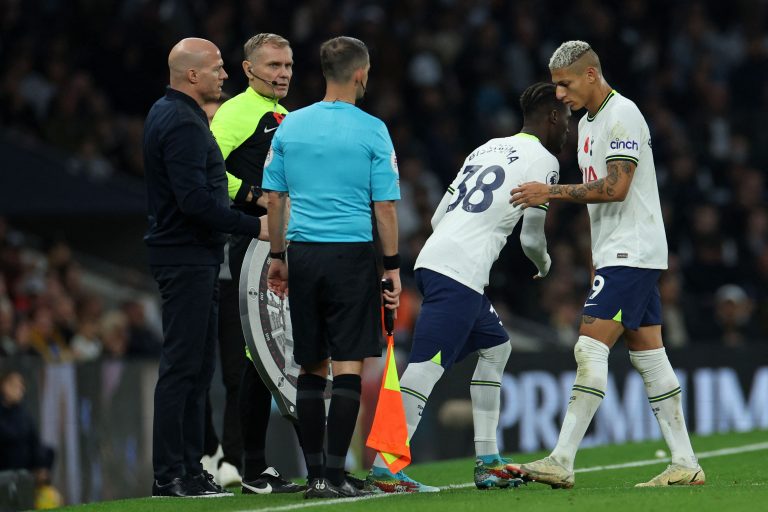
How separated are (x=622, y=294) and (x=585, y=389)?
0.51 metres

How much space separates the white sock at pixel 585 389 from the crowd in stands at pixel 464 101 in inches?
255

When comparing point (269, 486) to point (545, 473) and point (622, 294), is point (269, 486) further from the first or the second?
point (622, 294)

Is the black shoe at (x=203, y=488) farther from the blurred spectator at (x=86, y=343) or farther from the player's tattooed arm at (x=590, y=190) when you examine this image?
the blurred spectator at (x=86, y=343)

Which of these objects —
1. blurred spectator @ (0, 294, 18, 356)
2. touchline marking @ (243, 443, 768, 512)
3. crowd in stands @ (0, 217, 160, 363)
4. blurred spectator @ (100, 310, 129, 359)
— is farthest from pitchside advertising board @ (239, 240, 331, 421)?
blurred spectator @ (100, 310, 129, 359)

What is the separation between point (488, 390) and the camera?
7.85m

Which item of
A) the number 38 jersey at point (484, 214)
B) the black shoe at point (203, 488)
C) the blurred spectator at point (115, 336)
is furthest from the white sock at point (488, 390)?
the blurred spectator at point (115, 336)

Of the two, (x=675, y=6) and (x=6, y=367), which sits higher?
(x=675, y=6)

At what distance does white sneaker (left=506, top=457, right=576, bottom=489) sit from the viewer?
7090 millimetres

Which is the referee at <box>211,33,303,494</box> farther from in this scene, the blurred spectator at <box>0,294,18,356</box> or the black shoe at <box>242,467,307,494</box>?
the blurred spectator at <box>0,294,18,356</box>

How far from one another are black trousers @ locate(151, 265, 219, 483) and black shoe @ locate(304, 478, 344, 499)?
81 centimetres

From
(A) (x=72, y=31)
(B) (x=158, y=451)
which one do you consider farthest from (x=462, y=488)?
(A) (x=72, y=31)

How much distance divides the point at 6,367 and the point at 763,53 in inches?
486

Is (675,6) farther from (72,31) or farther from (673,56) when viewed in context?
(72,31)

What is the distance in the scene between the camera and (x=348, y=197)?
6.95m
